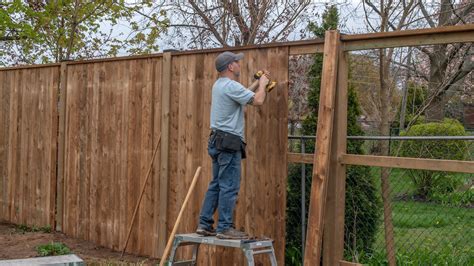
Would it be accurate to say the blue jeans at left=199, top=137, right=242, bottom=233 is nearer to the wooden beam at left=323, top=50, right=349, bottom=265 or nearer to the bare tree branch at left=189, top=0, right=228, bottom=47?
the wooden beam at left=323, top=50, right=349, bottom=265

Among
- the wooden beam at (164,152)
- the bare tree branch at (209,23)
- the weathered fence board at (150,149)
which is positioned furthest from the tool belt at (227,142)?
the bare tree branch at (209,23)

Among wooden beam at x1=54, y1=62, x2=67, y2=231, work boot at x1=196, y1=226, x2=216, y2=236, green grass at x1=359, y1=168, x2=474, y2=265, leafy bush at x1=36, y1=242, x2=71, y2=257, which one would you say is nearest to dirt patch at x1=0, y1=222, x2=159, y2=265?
leafy bush at x1=36, y1=242, x2=71, y2=257

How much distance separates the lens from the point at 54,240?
29.3 feet

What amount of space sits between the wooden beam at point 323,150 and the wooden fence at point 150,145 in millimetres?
11

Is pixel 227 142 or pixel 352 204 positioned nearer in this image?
pixel 227 142

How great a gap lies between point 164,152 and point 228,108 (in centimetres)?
183

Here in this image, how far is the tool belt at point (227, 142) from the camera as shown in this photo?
588 cm

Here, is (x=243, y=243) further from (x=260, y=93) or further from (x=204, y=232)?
(x=260, y=93)

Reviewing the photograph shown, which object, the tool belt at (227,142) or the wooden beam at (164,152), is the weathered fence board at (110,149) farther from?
the tool belt at (227,142)

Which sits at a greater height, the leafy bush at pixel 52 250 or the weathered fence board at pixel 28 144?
the weathered fence board at pixel 28 144

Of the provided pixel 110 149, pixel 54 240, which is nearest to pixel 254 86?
pixel 110 149

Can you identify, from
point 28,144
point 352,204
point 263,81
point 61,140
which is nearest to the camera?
point 263,81

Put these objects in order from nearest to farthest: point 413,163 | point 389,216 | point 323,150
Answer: point 413,163 → point 323,150 → point 389,216

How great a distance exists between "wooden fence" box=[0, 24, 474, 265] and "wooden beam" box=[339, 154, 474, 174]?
1 cm
